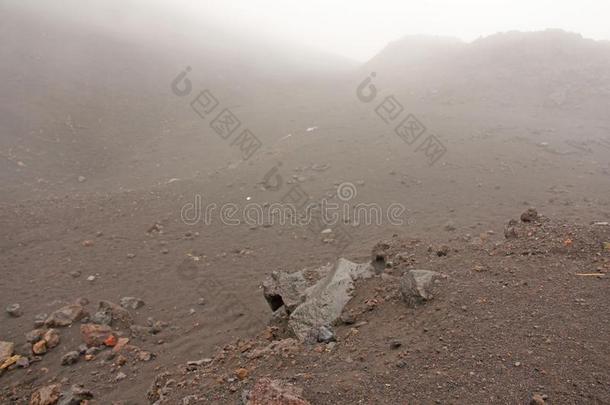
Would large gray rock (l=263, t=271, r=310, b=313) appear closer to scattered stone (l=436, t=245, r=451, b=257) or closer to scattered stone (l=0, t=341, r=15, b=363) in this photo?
scattered stone (l=436, t=245, r=451, b=257)

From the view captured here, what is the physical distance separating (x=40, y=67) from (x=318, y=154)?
16.9m

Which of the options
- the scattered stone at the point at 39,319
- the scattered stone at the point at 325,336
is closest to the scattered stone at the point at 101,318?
the scattered stone at the point at 39,319

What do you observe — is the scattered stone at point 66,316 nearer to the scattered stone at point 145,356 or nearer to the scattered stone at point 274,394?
the scattered stone at point 145,356

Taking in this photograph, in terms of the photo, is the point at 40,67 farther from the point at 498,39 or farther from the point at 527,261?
A: the point at 498,39

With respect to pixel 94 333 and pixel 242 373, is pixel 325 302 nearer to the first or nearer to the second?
pixel 242 373

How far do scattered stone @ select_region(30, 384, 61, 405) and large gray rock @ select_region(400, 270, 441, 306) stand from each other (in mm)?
4317

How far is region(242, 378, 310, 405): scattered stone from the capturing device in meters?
3.04

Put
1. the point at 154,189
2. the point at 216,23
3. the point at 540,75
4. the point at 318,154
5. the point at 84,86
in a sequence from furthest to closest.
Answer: the point at 216,23 → the point at 84,86 → the point at 540,75 → the point at 318,154 → the point at 154,189

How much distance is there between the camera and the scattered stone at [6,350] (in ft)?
18.6

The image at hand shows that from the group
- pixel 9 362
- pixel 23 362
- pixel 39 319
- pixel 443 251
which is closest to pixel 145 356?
pixel 23 362

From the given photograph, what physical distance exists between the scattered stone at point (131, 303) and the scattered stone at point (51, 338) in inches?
46.6

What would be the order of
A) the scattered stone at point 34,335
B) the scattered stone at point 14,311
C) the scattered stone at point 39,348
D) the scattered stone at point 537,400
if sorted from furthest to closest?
the scattered stone at point 14,311 < the scattered stone at point 34,335 < the scattered stone at point 39,348 < the scattered stone at point 537,400

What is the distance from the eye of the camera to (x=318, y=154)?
14336 mm

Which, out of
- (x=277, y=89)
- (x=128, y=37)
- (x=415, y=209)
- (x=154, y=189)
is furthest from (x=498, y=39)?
(x=128, y=37)
